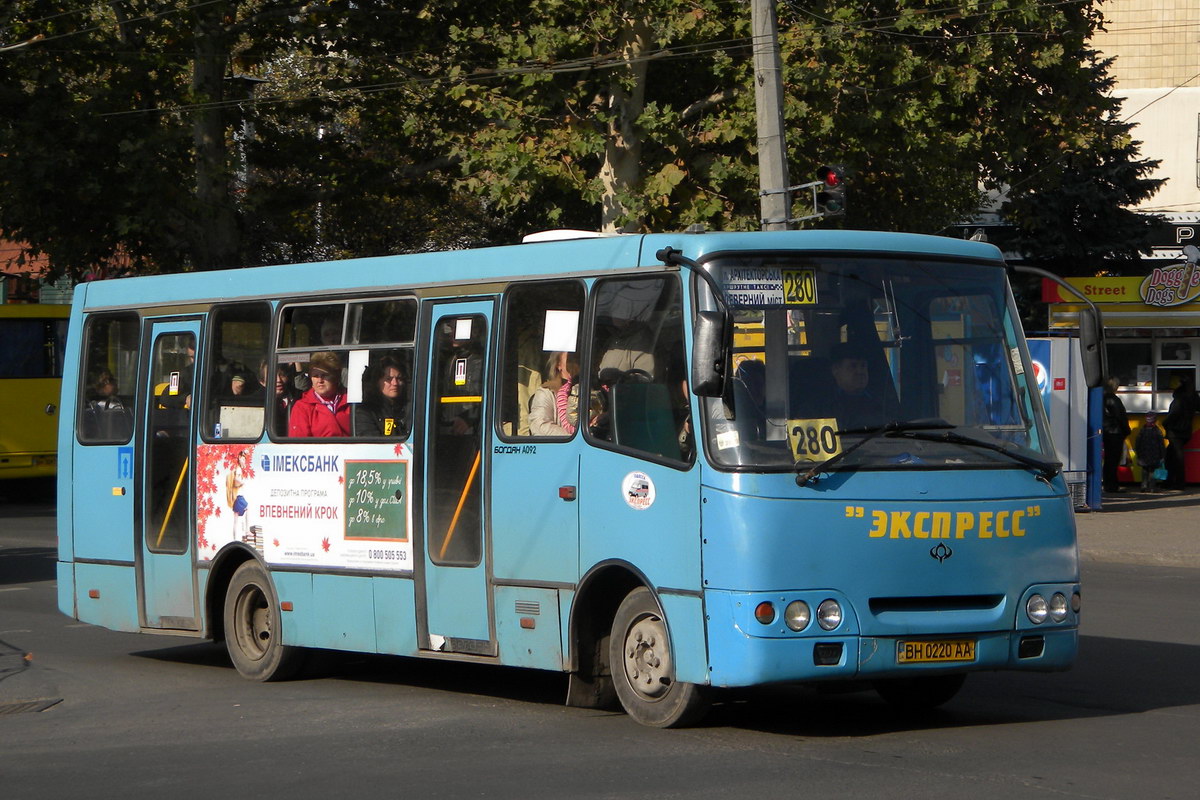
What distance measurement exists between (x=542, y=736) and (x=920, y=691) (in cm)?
210

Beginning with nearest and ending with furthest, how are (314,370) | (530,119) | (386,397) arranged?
(386,397) → (314,370) → (530,119)

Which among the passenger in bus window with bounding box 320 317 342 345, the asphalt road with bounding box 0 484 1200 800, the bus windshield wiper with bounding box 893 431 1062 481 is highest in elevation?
the passenger in bus window with bounding box 320 317 342 345

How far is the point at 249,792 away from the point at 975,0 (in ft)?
63.6

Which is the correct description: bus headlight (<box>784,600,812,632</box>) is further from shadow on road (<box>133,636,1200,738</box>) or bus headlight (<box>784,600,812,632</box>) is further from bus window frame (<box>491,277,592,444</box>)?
bus window frame (<box>491,277,592,444</box>)

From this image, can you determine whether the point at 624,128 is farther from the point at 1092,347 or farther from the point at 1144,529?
the point at 1092,347

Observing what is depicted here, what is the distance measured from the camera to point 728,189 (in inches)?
982

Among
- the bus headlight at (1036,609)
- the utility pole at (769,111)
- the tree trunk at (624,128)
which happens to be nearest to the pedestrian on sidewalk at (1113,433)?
the tree trunk at (624,128)

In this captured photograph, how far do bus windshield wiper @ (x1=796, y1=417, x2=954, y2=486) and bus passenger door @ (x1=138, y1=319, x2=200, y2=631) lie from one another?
5009 millimetres

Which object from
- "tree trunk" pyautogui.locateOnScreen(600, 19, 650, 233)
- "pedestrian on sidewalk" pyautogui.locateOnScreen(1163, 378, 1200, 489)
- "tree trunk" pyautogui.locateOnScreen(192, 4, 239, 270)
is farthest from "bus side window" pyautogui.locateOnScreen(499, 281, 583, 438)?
"tree trunk" pyautogui.locateOnScreen(192, 4, 239, 270)

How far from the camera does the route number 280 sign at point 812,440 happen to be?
7.97m

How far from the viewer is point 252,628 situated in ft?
36.2

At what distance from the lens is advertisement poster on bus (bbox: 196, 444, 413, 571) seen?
32.4 ft

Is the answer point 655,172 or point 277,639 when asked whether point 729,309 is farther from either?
point 655,172

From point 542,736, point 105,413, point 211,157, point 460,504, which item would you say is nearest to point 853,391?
point 542,736
